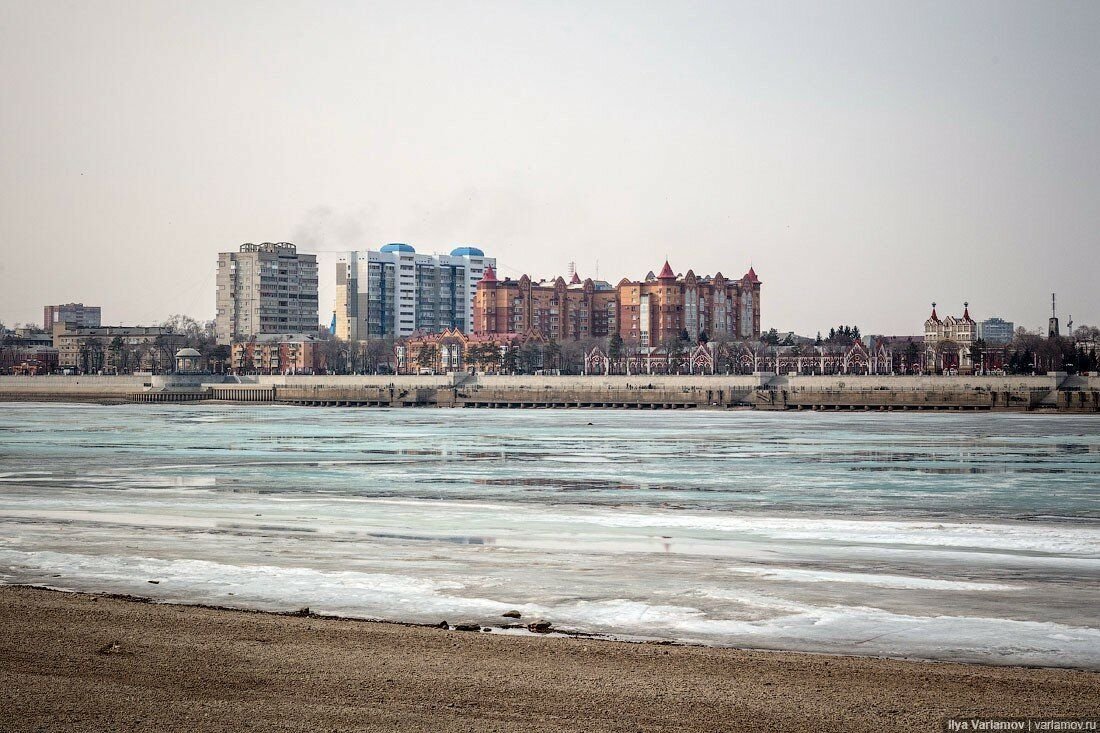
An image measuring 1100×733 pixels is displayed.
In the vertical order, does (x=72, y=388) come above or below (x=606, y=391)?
above

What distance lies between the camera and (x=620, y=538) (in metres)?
20.6

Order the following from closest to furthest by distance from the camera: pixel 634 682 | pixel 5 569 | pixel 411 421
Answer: pixel 634 682 < pixel 5 569 < pixel 411 421

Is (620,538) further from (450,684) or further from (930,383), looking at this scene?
(930,383)

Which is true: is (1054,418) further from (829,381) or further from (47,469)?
(47,469)

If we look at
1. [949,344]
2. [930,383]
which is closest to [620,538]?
[930,383]

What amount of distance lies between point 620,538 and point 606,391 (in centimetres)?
8953

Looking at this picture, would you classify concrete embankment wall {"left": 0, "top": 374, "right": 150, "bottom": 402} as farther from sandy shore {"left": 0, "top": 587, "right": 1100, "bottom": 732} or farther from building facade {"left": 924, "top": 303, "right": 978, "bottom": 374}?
sandy shore {"left": 0, "top": 587, "right": 1100, "bottom": 732}

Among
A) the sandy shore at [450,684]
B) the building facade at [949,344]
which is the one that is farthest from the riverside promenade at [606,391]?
the sandy shore at [450,684]

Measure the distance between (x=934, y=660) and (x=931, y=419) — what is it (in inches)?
2612

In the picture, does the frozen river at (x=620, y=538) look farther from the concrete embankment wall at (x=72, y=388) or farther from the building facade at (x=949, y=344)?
the building facade at (x=949, y=344)

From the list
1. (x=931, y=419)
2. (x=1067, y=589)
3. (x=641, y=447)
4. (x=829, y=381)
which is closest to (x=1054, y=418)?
(x=931, y=419)

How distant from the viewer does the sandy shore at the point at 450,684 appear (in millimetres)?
9484

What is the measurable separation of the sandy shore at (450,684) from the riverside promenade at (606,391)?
83450 mm

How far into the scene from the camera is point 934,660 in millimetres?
11672
